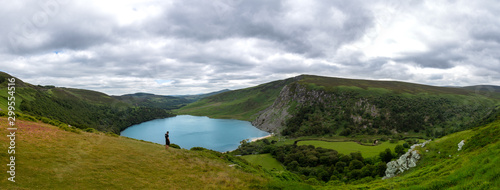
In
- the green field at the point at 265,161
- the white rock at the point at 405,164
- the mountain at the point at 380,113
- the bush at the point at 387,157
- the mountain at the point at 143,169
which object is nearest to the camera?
the mountain at the point at 143,169

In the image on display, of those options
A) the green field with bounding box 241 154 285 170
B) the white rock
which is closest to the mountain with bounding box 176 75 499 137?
the green field with bounding box 241 154 285 170

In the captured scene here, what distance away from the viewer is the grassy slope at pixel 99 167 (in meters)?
16.4

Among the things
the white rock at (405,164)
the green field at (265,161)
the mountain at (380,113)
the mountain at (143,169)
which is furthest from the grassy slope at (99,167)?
the mountain at (380,113)

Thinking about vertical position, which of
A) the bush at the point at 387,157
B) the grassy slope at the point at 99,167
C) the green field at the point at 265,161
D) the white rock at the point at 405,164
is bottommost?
the green field at the point at 265,161

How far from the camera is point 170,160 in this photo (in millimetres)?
26469

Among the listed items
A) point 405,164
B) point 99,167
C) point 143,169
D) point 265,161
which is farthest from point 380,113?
point 99,167

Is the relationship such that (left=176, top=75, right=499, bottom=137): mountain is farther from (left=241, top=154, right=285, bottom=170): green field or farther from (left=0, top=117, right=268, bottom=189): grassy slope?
(left=0, top=117, right=268, bottom=189): grassy slope

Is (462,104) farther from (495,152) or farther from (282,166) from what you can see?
(495,152)

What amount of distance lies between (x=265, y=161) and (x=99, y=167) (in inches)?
3165

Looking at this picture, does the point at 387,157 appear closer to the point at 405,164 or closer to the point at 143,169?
the point at 405,164

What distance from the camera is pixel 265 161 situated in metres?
93.9

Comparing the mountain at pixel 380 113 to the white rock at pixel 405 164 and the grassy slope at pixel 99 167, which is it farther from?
the grassy slope at pixel 99 167

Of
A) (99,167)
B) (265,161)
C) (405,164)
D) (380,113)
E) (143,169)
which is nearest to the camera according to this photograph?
(99,167)

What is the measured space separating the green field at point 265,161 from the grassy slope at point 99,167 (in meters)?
64.1
